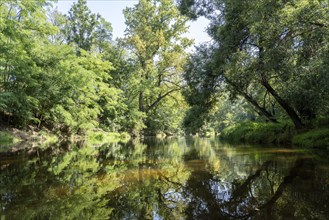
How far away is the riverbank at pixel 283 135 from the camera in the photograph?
39.5 feet

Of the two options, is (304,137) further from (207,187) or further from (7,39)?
(7,39)

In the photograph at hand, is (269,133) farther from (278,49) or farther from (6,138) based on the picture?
(6,138)

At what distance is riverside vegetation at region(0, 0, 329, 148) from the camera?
1019 cm

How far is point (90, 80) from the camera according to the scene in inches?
911

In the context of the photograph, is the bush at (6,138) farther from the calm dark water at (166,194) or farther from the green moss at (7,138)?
the calm dark water at (166,194)

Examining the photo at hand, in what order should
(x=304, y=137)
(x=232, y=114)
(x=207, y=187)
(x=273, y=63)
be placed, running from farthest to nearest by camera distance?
(x=232, y=114) → (x=304, y=137) → (x=273, y=63) → (x=207, y=187)

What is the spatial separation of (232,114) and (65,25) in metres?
49.2

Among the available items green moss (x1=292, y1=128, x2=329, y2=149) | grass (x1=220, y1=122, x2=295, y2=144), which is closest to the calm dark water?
green moss (x1=292, y1=128, x2=329, y2=149)

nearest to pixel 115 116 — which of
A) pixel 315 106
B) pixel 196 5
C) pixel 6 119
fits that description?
pixel 6 119

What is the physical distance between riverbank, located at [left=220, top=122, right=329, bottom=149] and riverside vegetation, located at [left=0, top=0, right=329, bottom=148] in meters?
0.06

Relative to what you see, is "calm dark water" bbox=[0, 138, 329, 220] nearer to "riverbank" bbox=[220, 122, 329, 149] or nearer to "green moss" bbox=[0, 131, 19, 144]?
"riverbank" bbox=[220, 122, 329, 149]

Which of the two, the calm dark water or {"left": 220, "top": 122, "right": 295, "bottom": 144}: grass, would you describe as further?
{"left": 220, "top": 122, "right": 295, "bottom": 144}: grass

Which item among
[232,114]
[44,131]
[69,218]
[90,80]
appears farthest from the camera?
[232,114]

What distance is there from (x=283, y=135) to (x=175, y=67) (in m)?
18.9
